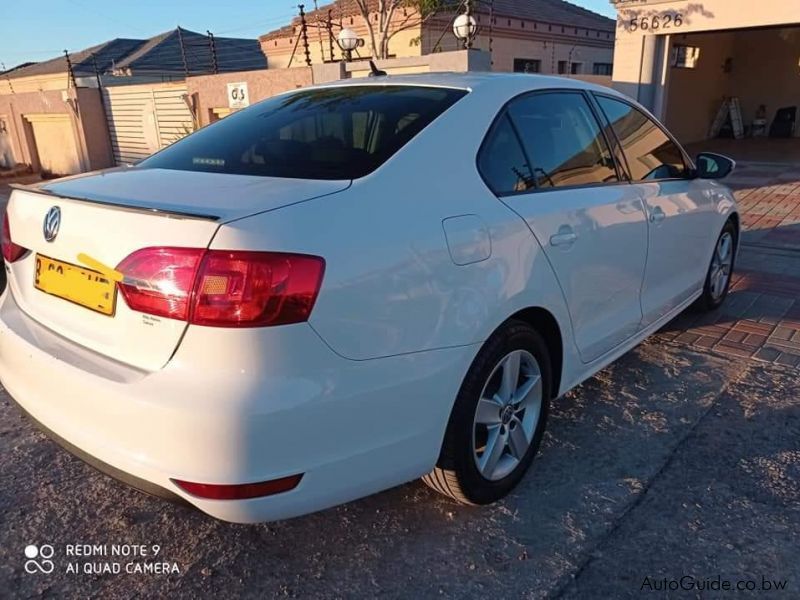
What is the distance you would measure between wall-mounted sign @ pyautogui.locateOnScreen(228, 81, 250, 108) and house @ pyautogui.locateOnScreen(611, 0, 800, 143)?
24.4ft

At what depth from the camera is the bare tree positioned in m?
16.9

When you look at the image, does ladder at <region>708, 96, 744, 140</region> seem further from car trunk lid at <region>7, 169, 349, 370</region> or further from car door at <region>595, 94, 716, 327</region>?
car trunk lid at <region>7, 169, 349, 370</region>

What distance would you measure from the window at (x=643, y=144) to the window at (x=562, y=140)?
0.22 m

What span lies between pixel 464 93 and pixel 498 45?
20348 mm

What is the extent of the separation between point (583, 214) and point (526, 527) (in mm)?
1297

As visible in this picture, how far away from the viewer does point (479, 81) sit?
2648mm

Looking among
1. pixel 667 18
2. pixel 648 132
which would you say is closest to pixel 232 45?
pixel 667 18

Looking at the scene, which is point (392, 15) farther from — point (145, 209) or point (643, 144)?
point (145, 209)

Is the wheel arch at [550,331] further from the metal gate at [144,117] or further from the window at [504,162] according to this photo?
the metal gate at [144,117]

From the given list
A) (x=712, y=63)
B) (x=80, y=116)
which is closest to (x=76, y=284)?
(x=80, y=116)

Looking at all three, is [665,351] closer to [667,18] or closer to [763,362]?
[763,362]

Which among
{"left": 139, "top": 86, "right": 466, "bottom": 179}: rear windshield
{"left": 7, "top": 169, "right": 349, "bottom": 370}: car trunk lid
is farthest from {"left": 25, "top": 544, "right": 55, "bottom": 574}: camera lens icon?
{"left": 139, "top": 86, "right": 466, "bottom": 179}: rear windshield

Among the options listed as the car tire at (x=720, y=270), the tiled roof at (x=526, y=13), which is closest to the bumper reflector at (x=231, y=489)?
the car tire at (x=720, y=270)

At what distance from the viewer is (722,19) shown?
36.4ft
